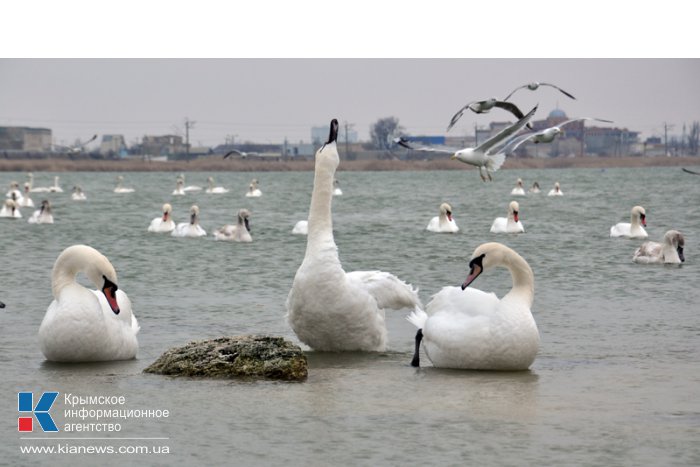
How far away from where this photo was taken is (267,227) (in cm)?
3081

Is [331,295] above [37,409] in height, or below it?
above

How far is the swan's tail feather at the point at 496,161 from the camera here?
1130 centimetres

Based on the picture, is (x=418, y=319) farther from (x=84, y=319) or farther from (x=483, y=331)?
(x=84, y=319)

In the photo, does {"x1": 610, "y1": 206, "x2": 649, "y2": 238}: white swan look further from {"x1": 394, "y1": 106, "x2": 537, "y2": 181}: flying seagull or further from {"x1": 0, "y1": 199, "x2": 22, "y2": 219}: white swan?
{"x1": 0, "y1": 199, "x2": 22, "y2": 219}: white swan

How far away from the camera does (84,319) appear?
9.28m

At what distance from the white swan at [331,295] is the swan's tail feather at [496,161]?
171cm

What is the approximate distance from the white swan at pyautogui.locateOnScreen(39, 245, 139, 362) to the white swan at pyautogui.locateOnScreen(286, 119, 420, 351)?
1.46m

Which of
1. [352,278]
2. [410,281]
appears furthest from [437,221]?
[352,278]

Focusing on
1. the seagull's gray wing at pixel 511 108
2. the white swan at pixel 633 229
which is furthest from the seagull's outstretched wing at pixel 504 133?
the white swan at pixel 633 229

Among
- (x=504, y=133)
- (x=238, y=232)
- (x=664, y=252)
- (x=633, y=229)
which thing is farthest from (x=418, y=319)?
(x=633, y=229)

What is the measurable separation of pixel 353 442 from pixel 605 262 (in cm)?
1345

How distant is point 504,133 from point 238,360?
3733mm

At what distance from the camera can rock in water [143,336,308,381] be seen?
8.66 m

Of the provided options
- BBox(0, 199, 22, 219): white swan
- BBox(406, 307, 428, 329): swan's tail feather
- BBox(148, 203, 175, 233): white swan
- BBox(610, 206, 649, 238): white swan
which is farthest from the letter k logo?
BBox(0, 199, 22, 219): white swan
